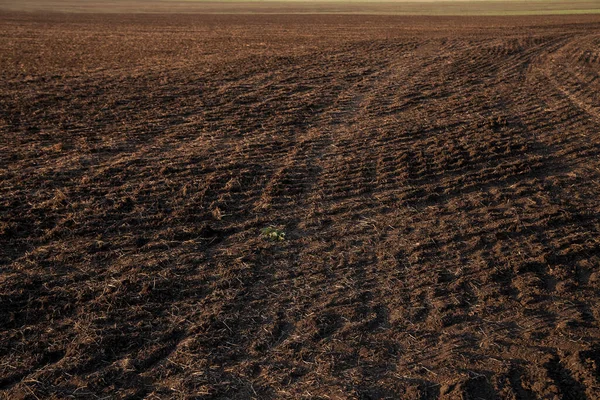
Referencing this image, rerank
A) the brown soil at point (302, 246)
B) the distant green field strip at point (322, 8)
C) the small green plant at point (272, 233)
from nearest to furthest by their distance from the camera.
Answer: the brown soil at point (302, 246)
the small green plant at point (272, 233)
the distant green field strip at point (322, 8)

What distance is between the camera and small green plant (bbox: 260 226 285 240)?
7.10 m

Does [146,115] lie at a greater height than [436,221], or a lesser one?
greater

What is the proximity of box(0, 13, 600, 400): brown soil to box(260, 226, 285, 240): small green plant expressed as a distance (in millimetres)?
109

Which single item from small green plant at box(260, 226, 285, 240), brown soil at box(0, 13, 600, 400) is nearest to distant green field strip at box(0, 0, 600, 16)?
brown soil at box(0, 13, 600, 400)

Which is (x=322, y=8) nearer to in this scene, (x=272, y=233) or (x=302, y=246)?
(x=272, y=233)

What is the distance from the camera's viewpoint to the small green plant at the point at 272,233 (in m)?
7.10

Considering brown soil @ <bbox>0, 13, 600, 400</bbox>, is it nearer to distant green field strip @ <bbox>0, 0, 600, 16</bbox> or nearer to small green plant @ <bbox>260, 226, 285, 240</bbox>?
small green plant @ <bbox>260, 226, 285, 240</bbox>

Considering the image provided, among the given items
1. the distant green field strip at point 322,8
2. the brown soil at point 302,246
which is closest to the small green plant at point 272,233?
the brown soil at point 302,246

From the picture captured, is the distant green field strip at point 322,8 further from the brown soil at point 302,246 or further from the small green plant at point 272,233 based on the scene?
the small green plant at point 272,233

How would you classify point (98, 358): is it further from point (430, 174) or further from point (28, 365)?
point (430, 174)

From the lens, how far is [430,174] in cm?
912

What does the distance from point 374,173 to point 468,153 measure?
2.05 metres

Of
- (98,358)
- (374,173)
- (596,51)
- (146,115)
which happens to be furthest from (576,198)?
(596,51)

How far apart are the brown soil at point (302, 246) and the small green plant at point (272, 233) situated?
0.36ft
